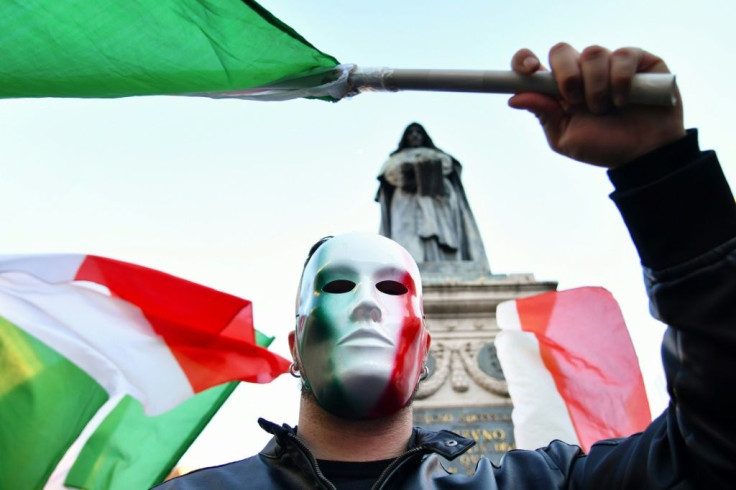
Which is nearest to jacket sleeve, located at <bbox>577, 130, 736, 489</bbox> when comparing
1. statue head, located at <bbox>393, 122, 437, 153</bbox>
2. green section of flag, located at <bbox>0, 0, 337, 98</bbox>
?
green section of flag, located at <bbox>0, 0, 337, 98</bbox>

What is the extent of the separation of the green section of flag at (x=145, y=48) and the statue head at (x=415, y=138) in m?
6.28

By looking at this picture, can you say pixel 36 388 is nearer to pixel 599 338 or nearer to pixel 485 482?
pixel 485 482

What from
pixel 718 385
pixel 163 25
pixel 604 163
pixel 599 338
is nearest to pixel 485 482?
pixel 718 385

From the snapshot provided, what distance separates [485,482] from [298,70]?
144 centimetres

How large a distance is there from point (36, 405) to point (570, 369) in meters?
3.30

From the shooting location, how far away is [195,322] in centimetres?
427

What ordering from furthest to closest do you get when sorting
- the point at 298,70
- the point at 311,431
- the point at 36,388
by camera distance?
the point at 36,388, the point at 298,70, the point at 311,431

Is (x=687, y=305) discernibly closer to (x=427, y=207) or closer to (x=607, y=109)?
(x=607, y=109)

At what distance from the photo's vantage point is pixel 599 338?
4.64 m

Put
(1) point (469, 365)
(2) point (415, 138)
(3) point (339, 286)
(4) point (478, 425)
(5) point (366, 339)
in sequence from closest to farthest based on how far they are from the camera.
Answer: (5) point (366, 339)
(3) point (339, 286)
(4) point (478, 425)
(1) point (469, 365)
(2) point (415, 138)

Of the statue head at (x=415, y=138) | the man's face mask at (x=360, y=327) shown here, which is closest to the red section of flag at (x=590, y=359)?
the man's face mask at (x=360, y=327)

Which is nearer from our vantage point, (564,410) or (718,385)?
(718,385)

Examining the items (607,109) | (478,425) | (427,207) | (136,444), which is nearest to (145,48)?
(607,109)

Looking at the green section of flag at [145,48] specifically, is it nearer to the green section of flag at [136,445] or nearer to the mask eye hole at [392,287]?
the mask eye hole at [392,287]
